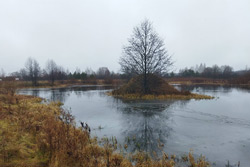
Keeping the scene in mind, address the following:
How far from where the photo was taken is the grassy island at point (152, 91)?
21.3 metres

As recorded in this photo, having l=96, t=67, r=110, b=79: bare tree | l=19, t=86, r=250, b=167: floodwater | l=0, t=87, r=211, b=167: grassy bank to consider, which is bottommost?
l=19, t=86, r=250, b=167: floodwater

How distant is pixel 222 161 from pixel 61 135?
556cm

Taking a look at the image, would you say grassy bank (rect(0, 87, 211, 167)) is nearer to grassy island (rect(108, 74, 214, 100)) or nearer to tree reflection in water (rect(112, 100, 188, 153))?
tree reflection in water (rect(112, 100, 188, 153))

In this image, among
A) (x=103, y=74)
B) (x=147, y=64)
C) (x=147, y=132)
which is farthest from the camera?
(x=103, y=74)

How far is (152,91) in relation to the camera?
23.2 meters

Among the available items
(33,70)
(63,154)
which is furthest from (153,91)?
(33,70)

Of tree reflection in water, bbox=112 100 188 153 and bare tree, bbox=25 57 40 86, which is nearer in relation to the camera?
tree reflection in water, bbox=112 100 188 153

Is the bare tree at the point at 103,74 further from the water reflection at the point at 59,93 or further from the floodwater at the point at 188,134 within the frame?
the floodwater at the point at 188,134

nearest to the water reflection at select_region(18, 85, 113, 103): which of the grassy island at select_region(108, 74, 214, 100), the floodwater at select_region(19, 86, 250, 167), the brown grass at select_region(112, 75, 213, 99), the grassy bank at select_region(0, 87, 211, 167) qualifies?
the brown grass at select_region(112, 75, 213, 99)

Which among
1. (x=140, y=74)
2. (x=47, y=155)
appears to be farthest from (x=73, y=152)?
(x=140, y=74)

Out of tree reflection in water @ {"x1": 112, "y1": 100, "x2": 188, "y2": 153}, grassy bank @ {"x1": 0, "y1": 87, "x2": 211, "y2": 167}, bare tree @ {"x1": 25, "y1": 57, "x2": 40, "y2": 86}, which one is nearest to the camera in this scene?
grassy bank @ {"x1": 0, "y1": 87, "x2": 211, "y2": 167}

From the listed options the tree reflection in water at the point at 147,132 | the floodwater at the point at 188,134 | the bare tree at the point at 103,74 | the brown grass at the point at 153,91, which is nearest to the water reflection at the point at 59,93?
the brown grass at the point at 153,91

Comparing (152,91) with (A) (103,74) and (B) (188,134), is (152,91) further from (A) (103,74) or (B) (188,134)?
(A) (103,74)

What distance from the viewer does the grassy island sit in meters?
21.3
